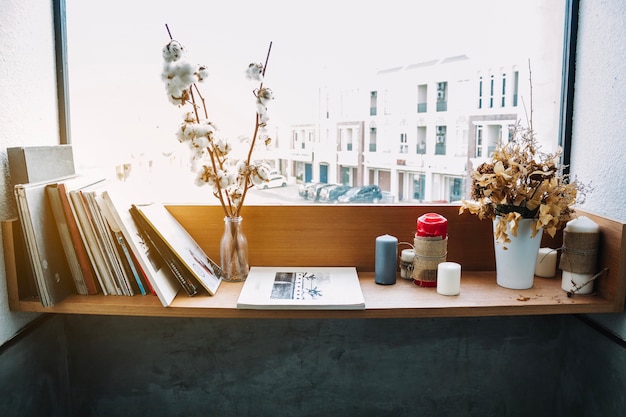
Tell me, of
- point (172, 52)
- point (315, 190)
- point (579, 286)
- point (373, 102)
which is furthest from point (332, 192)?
point (579, 286)

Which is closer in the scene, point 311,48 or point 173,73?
point 173,73

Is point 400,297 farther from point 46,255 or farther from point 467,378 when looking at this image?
point 46,255

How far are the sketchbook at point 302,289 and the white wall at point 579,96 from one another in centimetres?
63

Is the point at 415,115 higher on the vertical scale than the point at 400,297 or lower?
higher

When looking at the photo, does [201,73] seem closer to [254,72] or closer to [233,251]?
[254,72]

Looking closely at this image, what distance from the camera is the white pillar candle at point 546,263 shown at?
150 cm

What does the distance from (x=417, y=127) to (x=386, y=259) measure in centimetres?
46

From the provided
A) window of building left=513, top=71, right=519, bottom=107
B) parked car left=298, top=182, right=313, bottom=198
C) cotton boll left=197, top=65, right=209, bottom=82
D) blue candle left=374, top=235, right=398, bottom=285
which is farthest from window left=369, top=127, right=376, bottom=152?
cotton boll left=197, top=65, right=209, bottom=82

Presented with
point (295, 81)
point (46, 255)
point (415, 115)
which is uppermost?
point (295, 81)

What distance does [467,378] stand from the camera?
163 centimetres

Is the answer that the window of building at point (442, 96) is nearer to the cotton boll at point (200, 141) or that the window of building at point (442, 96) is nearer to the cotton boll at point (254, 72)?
the cotton boll at point (254, 72)

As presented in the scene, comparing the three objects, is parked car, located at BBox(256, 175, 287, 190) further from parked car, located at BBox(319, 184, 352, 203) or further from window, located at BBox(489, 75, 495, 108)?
window, located at BBox(489, 75, 495, 108)

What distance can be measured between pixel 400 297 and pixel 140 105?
100 cm


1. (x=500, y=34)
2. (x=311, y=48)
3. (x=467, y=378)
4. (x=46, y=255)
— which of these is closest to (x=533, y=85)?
(x=500, y=34)
